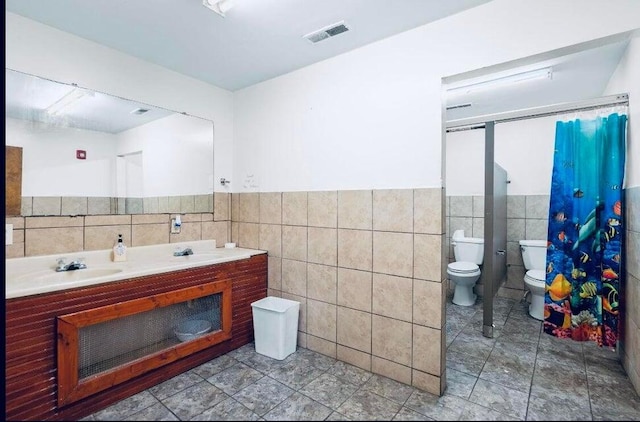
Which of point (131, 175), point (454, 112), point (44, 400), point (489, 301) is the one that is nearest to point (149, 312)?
point (44, 400)

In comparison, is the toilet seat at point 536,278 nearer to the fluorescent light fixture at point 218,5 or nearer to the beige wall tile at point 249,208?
the beige wall tile at point 249,208

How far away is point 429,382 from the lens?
6.05ft

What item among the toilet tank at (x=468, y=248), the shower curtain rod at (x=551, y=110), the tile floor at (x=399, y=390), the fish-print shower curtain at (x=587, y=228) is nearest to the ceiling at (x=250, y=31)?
the shower curtain rod at (x=551, y=110)

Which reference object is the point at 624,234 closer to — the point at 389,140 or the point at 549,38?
the point at 549,38

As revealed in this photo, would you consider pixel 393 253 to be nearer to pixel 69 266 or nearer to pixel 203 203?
pixel 203 203

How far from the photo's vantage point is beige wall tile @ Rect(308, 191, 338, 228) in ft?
7.44

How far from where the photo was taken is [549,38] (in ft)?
5.16

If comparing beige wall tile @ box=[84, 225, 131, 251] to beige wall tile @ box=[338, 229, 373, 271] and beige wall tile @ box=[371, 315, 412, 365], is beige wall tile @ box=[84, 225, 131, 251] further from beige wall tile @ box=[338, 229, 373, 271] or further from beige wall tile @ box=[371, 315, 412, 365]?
beige wall tile @ box=[371, 315, 412, 365]

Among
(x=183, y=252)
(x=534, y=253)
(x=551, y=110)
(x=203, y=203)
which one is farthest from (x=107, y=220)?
(x=534, y=253)

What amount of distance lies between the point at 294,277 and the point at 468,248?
7.04ft

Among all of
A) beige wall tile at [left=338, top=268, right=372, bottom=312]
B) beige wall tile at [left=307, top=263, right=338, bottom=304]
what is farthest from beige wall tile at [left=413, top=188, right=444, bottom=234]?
beige wall tile at [left=307, top=263, right=338, bottom=304]

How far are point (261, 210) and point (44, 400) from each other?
1722 mm

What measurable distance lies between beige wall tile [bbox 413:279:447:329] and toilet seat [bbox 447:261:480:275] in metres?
1.51

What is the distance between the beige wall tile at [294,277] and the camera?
243cm
